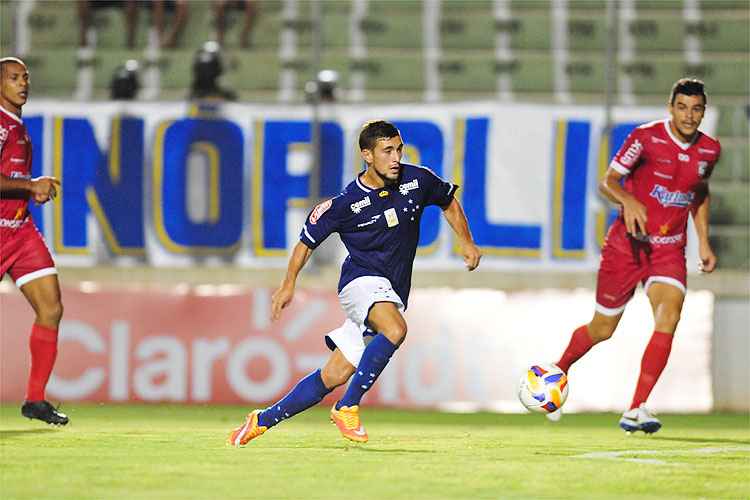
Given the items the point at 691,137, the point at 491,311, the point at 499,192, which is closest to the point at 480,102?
the point at 499,192

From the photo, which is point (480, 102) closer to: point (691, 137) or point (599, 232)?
point (599, 232)

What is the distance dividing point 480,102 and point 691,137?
3.22 metres

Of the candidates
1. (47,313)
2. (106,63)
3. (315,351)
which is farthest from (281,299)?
(106,63)

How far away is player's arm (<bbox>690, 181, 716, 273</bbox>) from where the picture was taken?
8.97 metres

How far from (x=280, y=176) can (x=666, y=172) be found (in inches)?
156

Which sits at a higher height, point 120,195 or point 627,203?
point 627,203

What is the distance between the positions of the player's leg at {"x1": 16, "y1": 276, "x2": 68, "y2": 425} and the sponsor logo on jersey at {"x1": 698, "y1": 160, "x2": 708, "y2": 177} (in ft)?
12.4

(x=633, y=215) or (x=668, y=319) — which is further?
(x=668, y=319)

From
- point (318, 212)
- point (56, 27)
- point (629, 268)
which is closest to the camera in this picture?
point (318, 212)

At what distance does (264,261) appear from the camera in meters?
11.9

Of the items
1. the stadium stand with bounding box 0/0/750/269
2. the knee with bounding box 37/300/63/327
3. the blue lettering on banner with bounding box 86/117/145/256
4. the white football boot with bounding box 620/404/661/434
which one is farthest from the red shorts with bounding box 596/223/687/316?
the stadium stand with bounding box 0/0/750/269

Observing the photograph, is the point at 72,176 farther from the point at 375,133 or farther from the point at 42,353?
the point at 375,133

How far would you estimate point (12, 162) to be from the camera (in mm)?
8617

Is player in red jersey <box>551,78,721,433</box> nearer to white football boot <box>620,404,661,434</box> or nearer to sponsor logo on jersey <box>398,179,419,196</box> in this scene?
white football boot <box>620,404,661,434</box>
